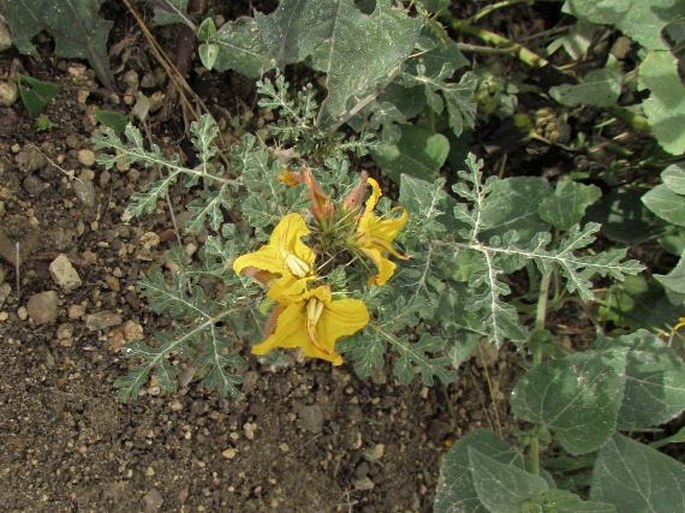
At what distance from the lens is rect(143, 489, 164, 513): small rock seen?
2.10 metres

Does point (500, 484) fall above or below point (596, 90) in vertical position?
below

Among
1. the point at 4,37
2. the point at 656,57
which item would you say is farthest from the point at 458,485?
the point at 4,37

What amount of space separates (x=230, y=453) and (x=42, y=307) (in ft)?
2.01

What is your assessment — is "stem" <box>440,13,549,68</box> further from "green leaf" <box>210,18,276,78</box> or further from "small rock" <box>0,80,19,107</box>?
"small rock" <box>0,80,19,107</box>

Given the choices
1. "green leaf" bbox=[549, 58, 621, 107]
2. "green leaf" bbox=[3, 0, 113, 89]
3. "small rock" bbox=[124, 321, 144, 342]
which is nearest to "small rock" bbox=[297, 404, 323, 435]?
"small rock" bbox=[124, 321, 144, 342]

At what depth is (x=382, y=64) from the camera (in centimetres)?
199

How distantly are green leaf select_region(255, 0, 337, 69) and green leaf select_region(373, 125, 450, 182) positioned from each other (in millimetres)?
466

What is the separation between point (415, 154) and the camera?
8.15ft

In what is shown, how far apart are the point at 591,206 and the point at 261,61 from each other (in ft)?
3.78

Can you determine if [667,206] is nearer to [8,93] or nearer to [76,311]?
[76,311]

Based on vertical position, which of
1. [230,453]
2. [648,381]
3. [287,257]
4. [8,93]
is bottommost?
[648,381]

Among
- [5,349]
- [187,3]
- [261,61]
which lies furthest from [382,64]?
[5,349]

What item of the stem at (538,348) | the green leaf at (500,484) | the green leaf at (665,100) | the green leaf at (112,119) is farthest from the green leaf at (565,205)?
the green leaf at (112,119)

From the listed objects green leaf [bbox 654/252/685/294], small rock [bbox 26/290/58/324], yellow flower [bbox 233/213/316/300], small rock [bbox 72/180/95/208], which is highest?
yellow flower [bbox 233/213/316/300]
